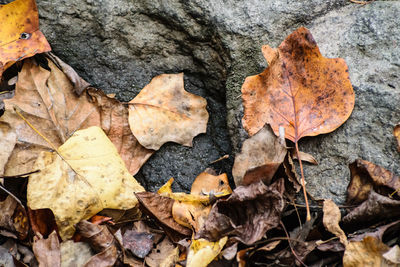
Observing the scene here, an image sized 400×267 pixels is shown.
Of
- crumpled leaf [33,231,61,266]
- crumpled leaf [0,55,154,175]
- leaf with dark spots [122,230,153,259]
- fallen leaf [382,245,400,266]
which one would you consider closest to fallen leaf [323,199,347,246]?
fallen leaf [382,245,400,266]

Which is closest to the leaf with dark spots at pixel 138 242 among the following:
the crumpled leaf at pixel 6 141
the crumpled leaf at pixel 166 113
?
the crumpled leaf at pixel 166 113

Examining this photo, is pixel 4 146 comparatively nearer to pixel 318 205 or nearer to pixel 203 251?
pixel 203 251

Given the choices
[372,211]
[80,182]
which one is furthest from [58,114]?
[372,211]

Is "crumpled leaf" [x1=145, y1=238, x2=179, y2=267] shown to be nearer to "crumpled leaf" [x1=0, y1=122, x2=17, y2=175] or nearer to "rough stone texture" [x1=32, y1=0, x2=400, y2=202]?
"rough stone texture" [x1=32, y1=0, x2=400, y2=202]

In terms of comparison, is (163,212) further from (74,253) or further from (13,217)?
(13,217)

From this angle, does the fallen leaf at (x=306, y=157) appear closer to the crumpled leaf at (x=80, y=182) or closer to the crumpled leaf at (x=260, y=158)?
the crumpled leaf at (x=260, y=158)

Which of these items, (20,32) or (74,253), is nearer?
(74,253)

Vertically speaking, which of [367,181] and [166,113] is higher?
[367,181]
